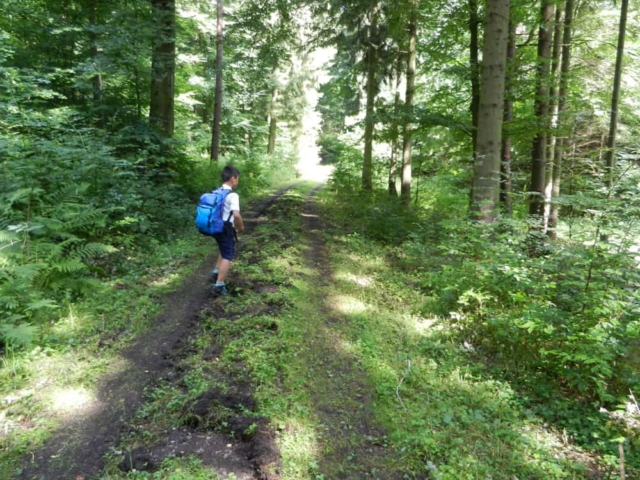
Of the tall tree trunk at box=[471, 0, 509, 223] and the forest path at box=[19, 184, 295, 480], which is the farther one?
the tall tree trunk at box=[471, 0, 509, 223]

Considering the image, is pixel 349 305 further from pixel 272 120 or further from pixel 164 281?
pixel 272 120

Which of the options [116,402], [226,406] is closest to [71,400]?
[116,402]

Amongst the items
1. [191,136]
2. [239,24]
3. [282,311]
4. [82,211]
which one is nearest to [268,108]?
[191,136]

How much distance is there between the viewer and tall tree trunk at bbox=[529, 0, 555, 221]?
27.2 feet

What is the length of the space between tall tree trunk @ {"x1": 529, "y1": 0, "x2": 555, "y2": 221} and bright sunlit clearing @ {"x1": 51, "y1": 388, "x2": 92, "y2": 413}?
27.4 feet

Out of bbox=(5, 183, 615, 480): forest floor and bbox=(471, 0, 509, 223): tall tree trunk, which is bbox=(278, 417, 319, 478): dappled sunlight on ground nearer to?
bbox=(5, 183, 615, 480): forest floor

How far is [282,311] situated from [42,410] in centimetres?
291

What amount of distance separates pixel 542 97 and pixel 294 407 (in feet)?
27.6

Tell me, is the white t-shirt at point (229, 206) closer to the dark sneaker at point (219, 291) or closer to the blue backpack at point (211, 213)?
Answer: the blue backpack at point (211, 213)

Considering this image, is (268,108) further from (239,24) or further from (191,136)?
(239,24)

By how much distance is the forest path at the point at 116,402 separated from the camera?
282 cm

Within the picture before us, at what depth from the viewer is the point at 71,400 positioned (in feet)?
11.5

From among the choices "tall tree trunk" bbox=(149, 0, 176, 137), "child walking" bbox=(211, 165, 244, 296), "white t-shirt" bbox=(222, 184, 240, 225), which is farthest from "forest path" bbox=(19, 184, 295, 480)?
"tall tree trunk" bbox=(149, 0, 176, 137)

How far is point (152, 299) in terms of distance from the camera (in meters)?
5.63
